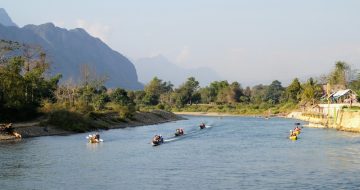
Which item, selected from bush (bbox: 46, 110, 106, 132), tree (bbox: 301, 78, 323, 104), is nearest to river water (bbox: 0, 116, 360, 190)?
bush (bbox: 46, 110, 106, 132)

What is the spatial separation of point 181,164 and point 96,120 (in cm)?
5598

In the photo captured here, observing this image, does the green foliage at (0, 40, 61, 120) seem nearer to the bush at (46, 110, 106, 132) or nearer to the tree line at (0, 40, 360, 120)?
the tree line at (0, 40, 360, 120)

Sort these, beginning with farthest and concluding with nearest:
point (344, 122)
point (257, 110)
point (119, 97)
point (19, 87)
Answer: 1. point (257, 110)
2. point (119, 97)
3. point (344, 122)
4. point (19, 87)

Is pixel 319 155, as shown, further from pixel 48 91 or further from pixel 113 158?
pixel 48 91

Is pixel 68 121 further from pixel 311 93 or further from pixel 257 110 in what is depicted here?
pixel 257 110

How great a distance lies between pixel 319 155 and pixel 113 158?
21.4 m

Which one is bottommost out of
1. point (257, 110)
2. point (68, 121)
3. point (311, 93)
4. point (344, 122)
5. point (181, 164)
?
point (181, 164)

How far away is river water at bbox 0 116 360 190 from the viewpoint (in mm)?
40281

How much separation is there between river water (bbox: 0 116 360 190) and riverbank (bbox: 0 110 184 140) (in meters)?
6.19

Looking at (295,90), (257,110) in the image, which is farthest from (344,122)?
(257,110)

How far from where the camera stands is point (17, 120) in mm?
87562

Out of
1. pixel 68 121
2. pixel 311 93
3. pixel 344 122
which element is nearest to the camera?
pixel 68 121

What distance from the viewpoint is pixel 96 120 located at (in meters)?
104

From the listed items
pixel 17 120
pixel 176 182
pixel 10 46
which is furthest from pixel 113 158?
pixel 10 46
